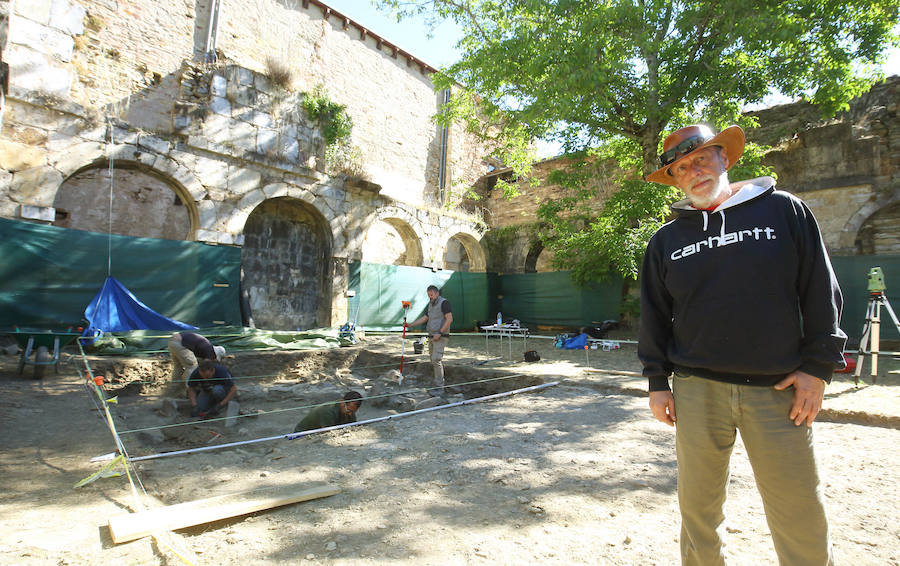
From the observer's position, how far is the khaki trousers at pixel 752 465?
1398 mm

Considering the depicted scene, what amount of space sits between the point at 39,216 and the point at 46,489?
644 centimetres

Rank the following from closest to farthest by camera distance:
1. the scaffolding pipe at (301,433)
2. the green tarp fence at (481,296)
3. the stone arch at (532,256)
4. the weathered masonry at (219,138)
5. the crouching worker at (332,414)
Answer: the scaffolding pipe at (301,433), the crouching worker at (332,414), the weathered masonry at (219,138), the green tarp fence at (481,296), the stone arch at (532,256)

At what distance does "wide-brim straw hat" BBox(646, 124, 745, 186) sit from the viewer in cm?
171

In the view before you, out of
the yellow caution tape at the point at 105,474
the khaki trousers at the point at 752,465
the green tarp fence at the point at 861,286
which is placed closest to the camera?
the khaki trousers at the point at 752,465

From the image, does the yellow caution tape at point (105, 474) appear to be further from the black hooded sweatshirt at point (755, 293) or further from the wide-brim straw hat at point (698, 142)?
the wide-brim straw hat at point (698, 142)

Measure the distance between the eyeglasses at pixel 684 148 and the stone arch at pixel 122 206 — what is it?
12268 millimetres

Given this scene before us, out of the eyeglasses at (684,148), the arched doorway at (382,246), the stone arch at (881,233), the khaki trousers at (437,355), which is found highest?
the arched doorway at (382,246)

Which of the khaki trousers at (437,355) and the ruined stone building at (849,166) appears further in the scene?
the ruined stone building at (849,166)

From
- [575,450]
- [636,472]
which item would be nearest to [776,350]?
[636,472]

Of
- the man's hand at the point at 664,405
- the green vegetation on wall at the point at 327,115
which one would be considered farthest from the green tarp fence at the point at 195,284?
the man's hand at the point at 664,405

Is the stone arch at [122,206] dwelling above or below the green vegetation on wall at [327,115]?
below

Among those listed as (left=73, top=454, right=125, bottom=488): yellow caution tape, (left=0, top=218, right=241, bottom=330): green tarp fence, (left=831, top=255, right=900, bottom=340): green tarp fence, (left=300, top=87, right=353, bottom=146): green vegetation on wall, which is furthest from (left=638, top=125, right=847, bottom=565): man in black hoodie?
(left=300, top=87, right=353, bottom=146): green vegetation on wall

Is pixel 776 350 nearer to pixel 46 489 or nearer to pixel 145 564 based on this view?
pixel 145 564

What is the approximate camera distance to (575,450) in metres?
3.56
